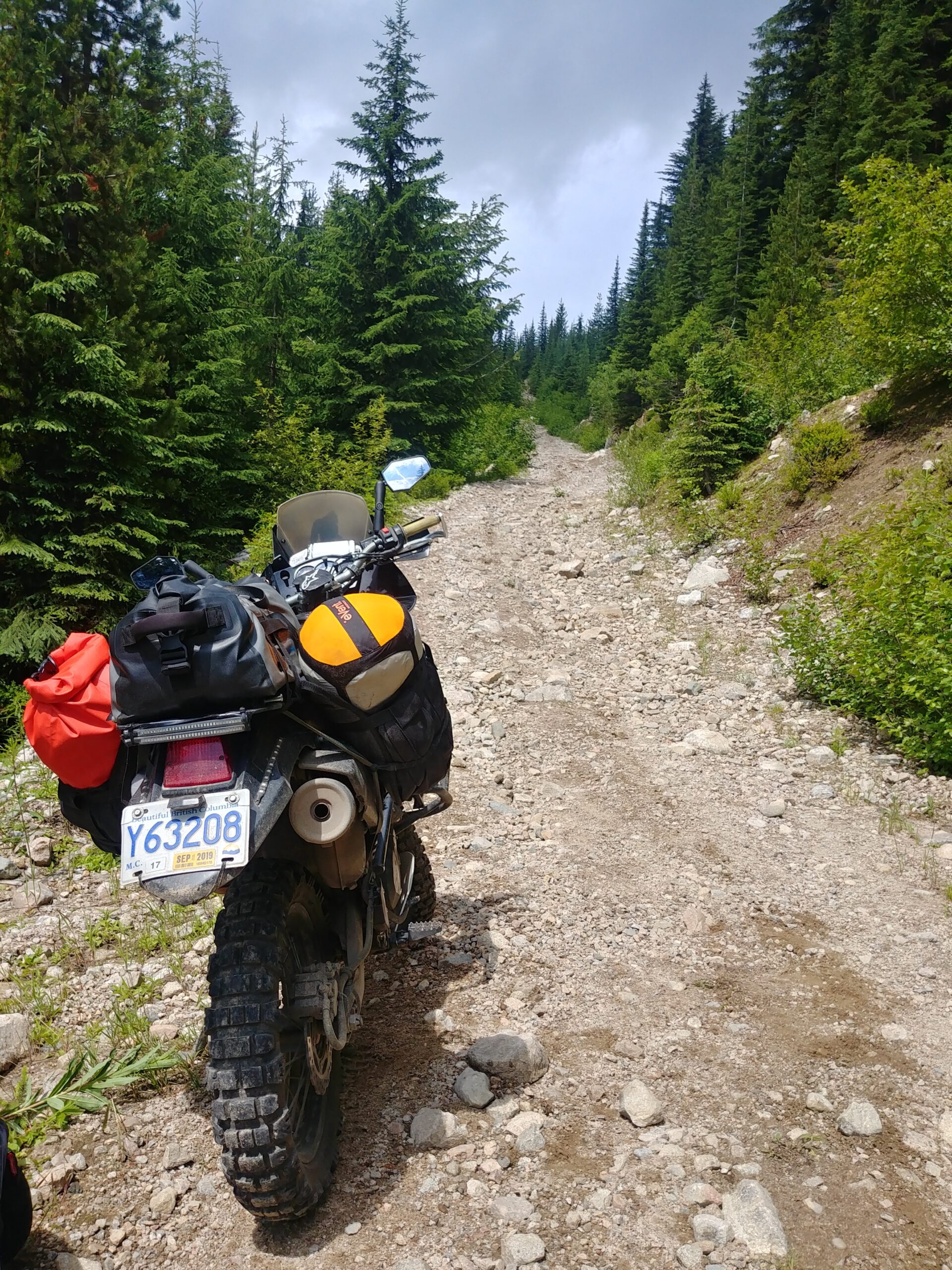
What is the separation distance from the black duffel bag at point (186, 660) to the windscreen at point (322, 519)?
4.68 ft

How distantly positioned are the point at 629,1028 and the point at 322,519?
97.8 inches

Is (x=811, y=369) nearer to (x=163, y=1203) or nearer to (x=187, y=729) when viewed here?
(x=187, y=729)

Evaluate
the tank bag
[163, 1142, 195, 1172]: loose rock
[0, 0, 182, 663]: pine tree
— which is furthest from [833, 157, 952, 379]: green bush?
[163, 1142, 195, 1172]: loose rock

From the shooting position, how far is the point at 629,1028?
3039 mm

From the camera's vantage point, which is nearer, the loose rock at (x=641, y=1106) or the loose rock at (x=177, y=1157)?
the loose rock at (x=177, y=1157)

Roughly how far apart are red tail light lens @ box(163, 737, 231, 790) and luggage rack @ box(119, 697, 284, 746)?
0.04m

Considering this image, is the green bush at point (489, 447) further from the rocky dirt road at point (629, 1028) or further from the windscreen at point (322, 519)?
the windscreen at point (322, 519)

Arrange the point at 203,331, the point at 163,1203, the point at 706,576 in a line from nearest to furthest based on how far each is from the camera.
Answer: the point at 163,1203, the point at 706,576, the point at 203,331

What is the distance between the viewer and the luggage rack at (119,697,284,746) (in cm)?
192

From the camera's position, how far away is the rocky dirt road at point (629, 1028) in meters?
2.13

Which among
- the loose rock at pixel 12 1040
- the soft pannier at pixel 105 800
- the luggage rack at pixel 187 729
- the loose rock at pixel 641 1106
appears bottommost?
the loose rock at pixel 12 1040

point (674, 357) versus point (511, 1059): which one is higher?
point (674, 357)

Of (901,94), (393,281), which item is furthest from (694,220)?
(393,281)

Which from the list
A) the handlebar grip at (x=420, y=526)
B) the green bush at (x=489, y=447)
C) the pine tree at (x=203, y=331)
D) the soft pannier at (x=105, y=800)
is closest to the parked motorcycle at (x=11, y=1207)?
the soft pannier at (x=105, y=800)
